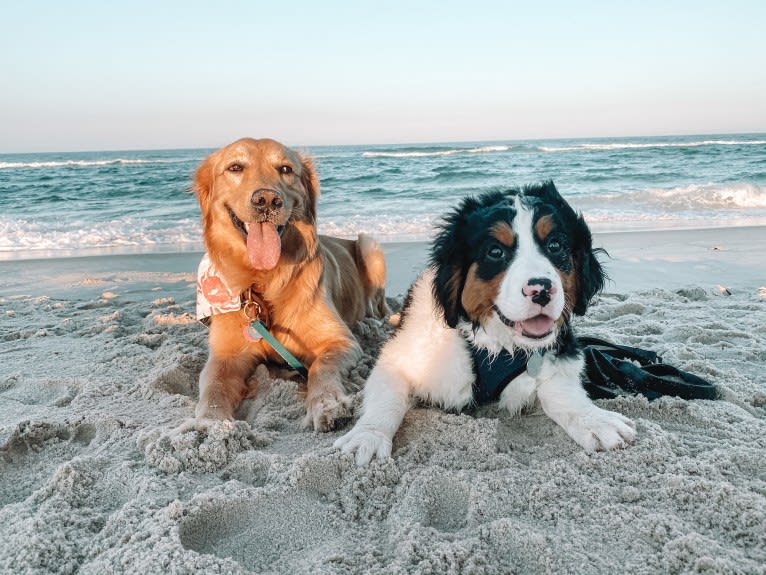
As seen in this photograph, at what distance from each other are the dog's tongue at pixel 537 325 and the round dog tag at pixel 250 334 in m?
1.72

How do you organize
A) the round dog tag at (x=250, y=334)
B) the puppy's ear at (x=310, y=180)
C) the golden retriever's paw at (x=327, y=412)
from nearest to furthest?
the golden retriever's paw at (x=327, y=412), the round dog tag at (x=250, y=334), the puppy's ear at (x=310, y=180)

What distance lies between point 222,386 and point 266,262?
81 centimetres

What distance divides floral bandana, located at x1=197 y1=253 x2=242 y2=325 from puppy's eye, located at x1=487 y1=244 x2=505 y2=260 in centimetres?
172

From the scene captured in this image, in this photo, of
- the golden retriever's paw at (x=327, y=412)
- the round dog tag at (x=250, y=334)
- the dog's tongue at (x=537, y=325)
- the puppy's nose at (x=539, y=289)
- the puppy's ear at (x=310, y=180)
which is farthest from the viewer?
the puppy's ear at (x=310, y=180)

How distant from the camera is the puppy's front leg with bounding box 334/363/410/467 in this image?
7.98 ft

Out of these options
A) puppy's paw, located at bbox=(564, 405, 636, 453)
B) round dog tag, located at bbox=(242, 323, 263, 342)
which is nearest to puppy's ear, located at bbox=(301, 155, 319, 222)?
round dog tag, located at bbox=(242, 323, 263, 342)

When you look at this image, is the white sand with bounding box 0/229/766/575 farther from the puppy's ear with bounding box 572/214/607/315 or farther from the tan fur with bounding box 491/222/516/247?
the tan fur with bounding box 491/222/516/247

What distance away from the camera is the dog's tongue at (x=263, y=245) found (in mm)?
3605

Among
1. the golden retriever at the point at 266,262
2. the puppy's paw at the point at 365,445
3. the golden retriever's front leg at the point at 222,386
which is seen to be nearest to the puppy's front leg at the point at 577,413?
the puppy's paw at the point at 365,445

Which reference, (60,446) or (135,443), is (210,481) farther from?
(60,446)

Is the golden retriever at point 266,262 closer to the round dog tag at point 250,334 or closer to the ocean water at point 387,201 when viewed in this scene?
the round dog tag at point 250,334

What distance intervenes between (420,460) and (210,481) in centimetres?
83

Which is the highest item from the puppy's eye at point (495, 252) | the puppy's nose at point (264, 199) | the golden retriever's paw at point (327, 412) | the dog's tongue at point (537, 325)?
the puppy's nose at point (264, 199)

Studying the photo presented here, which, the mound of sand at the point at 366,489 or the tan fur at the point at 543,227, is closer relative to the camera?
the mound of sand at the point at 366,489
